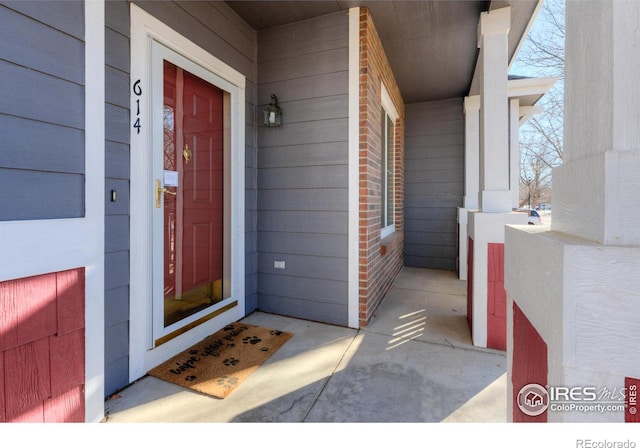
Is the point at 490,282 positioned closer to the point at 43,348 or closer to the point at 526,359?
the point at 526,359

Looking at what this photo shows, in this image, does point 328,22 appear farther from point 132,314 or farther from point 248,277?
point 132,314

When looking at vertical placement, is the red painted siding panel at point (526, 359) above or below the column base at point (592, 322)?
below

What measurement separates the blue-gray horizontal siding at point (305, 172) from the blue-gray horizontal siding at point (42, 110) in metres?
1.60

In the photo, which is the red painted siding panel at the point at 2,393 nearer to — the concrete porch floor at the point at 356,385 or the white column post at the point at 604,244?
the concrete porch floor at the point at 356,385

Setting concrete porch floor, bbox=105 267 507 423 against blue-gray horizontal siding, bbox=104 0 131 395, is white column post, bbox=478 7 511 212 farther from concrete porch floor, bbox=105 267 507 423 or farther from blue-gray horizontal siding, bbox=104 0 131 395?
blue-gray horizontal siding, bbox=104 0 131 395

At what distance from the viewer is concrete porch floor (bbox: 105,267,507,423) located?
60.7 inches

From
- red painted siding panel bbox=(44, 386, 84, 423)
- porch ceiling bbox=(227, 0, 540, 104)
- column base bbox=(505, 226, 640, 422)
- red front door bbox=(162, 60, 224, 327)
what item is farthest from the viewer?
porch ceiling bbox=(227, 0, 540, 104)

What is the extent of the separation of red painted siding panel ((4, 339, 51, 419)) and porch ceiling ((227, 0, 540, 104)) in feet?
8.81

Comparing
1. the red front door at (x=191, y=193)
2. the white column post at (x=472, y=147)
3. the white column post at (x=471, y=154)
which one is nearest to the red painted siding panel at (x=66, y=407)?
the red front door at (x=191, y=193)

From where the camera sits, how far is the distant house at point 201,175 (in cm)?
127

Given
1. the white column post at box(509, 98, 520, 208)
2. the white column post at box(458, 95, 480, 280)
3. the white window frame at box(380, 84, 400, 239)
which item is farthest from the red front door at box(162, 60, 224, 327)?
the white column post at box(509, 98, 520, 208)

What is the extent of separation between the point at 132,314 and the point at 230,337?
31.7 inches

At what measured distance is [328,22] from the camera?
103 inches

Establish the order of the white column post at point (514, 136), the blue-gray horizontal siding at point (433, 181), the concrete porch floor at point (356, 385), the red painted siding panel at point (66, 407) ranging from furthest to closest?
1. the white column post at point (514, 136)
2. the blue-gray horizontal siding at point (433, 181)
3. the concrete porch floor at point (356, 385)
4. the red painted siding panel at point (66, 407)
